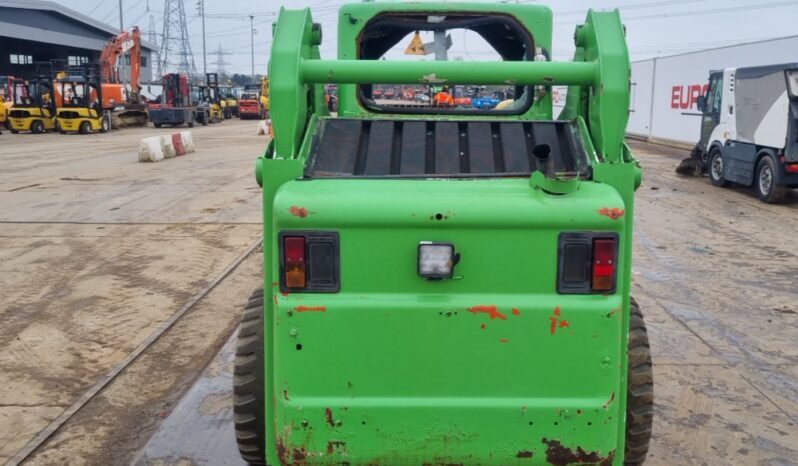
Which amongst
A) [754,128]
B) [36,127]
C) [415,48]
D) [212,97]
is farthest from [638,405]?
[212,97]

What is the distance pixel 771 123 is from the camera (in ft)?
44.5

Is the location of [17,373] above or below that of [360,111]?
below

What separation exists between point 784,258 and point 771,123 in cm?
514

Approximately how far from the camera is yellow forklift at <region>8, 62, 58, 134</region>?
111 ft

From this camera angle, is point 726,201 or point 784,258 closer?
point 784,258

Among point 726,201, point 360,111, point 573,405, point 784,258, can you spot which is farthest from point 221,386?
point 726,201

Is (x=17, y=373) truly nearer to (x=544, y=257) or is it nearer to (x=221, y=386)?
(x=221, y=386)

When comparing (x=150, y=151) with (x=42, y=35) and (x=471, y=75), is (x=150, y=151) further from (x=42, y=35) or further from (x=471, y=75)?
(x=42, y=35)

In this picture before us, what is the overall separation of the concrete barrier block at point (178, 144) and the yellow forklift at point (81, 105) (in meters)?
11.9

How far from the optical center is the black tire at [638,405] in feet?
10.9

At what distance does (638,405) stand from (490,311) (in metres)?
0.99

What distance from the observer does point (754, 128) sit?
14242 millimetres

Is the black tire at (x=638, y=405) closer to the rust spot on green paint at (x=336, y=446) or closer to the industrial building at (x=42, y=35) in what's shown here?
the rust spot on green paint at (x=336, y=446)

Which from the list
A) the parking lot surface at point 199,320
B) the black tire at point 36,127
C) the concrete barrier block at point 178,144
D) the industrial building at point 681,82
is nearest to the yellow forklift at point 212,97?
the black tire at point 36,127
